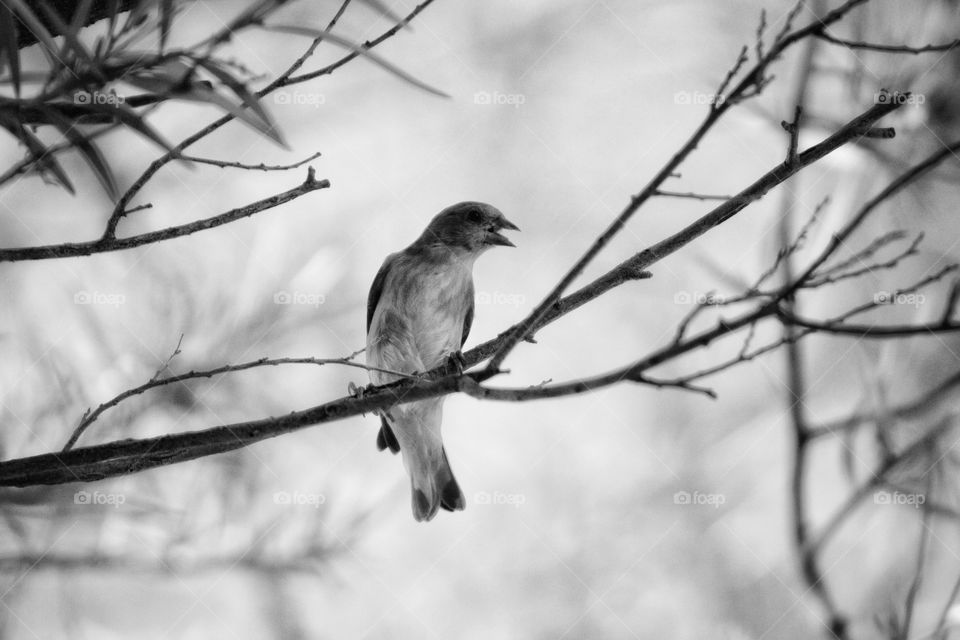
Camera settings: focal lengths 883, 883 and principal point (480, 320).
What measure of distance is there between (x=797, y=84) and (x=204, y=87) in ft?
14.2

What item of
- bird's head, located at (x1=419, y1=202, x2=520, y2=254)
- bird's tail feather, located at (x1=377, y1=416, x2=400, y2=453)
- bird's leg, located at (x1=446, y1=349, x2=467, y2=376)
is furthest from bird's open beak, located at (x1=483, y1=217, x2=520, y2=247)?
bird's leg, located at (x1=446, y1=349, x2=467, y2=376)

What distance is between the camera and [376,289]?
5.32 meters

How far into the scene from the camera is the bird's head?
5250 millimetres

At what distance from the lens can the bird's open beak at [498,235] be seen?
515cm

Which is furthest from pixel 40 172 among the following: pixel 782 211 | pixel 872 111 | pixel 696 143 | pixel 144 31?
pixel 782 211

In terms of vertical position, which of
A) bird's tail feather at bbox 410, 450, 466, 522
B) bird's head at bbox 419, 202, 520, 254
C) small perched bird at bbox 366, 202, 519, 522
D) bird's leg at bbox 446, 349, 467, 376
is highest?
bird's head at bbox 419, 202, 520, 254

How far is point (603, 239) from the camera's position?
1.78 m

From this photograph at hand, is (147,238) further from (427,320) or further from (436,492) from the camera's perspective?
(436,492)

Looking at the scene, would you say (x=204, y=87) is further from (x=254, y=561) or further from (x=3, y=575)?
(x=254, y=561)
